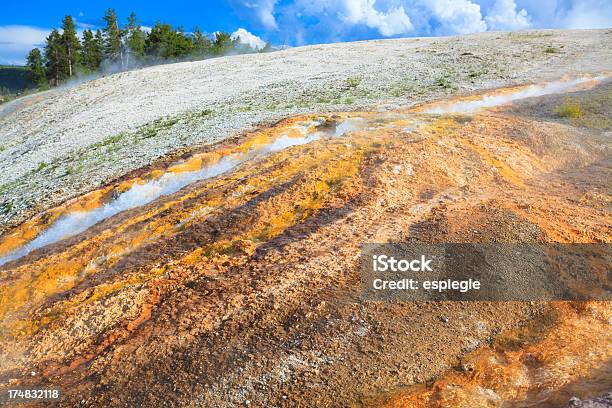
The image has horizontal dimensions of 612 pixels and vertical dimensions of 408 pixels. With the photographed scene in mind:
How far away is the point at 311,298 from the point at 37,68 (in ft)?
Answer: 260

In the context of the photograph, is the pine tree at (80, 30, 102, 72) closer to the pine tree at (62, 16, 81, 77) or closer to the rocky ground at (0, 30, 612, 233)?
the pine tree at (62, 16, 81, 77)

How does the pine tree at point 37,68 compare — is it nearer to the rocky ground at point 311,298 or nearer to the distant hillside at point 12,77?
the distant hillside at point 12,77

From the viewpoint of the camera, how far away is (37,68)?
232 ft

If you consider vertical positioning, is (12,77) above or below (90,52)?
above

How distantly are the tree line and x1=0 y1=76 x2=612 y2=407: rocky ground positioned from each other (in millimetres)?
63063

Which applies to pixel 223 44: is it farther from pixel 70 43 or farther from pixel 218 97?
pixel 218 97

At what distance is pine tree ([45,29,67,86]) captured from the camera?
222 ft

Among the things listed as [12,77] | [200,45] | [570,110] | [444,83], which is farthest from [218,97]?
[12,77]

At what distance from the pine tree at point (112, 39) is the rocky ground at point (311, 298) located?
221 ft

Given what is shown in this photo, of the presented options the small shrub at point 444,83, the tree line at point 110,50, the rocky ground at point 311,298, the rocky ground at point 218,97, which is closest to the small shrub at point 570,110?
the rocky ground at point 311,298

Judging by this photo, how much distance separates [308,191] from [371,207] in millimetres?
1755

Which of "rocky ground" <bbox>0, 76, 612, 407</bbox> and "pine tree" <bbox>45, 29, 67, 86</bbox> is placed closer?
"rocky ground" <bbox>0, 76, 612, 407</bbox>

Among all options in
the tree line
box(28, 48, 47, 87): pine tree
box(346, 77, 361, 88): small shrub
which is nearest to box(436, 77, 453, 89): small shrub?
box(346, 77, 361, 88): small shrub

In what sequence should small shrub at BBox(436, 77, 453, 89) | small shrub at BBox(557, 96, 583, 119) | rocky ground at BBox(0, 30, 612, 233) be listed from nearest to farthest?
small shrub at BBox(557, 96, 583, 119)
rocky ground at BBox(0, 30, 612, 233)
small shrub at BBox(436, 77, 453, 89)
